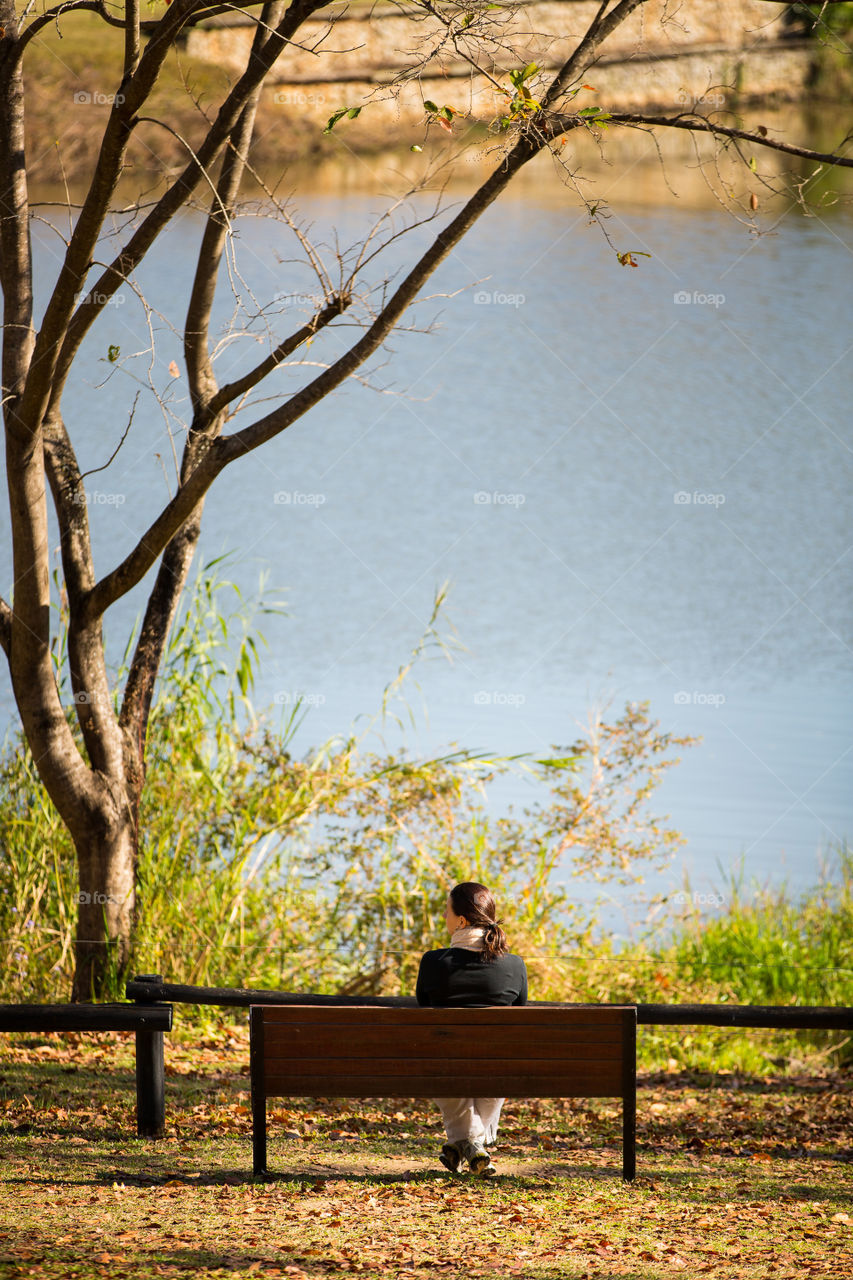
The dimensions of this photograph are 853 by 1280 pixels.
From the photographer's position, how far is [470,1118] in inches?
155

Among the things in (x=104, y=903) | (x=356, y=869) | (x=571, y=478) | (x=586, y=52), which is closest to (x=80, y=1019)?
(x=104, y=903)

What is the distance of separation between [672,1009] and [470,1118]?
0.94 metres

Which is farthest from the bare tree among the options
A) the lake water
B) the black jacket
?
the lake water

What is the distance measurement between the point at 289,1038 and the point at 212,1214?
1.80ft

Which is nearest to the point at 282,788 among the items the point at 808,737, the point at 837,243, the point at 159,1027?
the point at 159,1027

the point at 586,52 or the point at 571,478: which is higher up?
the point at 571,478

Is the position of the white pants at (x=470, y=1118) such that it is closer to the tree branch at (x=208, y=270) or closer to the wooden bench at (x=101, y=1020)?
the wooden bench at (x=101, y=1020)

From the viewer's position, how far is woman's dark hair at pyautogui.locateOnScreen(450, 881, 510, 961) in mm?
3867

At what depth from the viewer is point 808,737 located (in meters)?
12.2

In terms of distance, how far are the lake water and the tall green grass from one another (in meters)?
4.75

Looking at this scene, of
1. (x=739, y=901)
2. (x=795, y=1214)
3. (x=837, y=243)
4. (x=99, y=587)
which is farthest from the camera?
(x=837, y=243)

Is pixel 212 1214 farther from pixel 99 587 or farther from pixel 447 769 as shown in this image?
pixel 447 769

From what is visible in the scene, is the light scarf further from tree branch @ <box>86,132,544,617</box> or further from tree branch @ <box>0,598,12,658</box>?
tree branch @ <box>0,598,12,658</box>

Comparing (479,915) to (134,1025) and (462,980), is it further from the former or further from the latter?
(134,1025)
